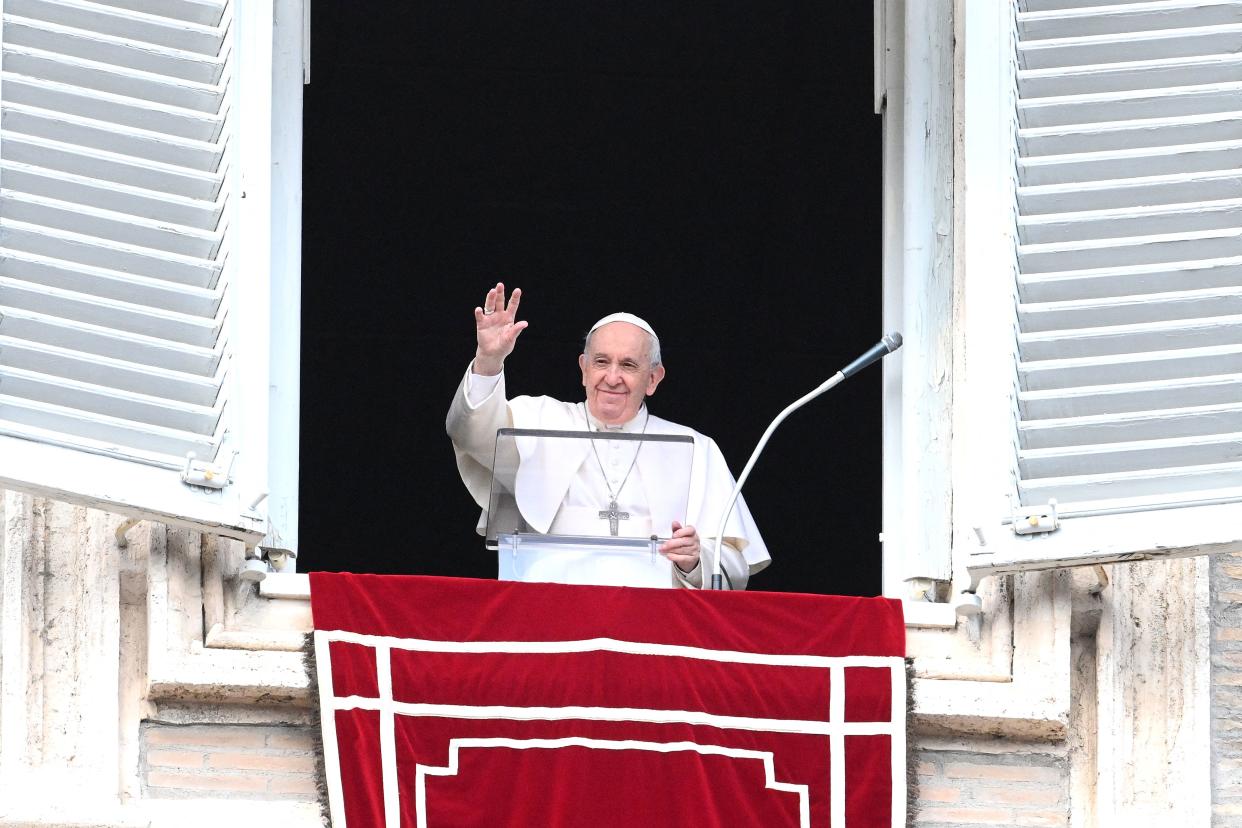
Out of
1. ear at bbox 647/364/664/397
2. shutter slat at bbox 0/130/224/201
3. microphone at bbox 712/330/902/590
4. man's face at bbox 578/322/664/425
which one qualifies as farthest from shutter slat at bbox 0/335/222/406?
ear at bbox 647/364/664/397

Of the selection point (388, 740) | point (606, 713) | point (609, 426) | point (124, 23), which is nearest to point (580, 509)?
point (609, 426)

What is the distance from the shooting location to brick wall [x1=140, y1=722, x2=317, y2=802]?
5.79 metres

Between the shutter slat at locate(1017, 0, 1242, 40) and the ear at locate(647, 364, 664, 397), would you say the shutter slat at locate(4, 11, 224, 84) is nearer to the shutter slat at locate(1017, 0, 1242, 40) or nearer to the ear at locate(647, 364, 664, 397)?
the ear at locate(647, 364, 664, 397)

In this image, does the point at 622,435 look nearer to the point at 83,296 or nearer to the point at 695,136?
the point at 83,296

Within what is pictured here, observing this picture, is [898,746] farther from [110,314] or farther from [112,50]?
[112,50]

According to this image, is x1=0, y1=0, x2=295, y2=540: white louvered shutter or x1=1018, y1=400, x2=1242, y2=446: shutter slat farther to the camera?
x1=1018, y1=400, x2=1242, y2=446: shutter slat

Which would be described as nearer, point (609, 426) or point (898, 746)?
point (898, 746)

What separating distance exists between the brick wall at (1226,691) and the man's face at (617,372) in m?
1.47

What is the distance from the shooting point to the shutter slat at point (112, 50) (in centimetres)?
596

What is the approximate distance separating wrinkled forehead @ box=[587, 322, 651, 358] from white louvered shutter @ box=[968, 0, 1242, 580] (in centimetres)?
123

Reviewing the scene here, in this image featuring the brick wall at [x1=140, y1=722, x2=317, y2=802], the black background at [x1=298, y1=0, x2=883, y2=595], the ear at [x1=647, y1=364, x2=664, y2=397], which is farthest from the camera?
the black background at [x1=298, y1=0, x2=883, y2=595]

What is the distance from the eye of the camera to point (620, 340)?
6902 millimetres

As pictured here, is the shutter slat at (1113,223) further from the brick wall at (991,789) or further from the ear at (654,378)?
the ear at (654,378)

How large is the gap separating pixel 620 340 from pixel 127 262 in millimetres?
1434
